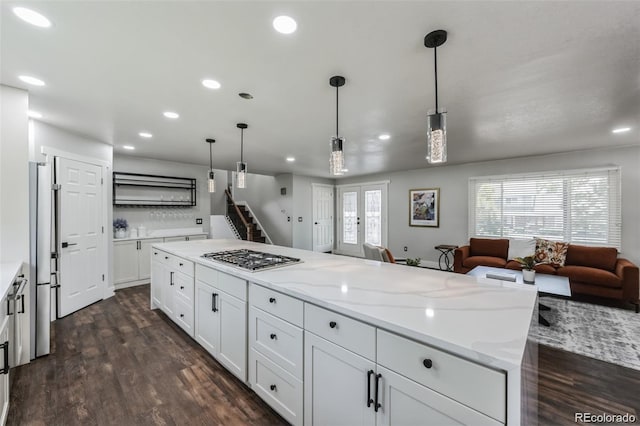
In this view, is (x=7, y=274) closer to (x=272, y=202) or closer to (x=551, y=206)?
(x=272, y=202)

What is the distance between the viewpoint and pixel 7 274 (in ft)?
6.22

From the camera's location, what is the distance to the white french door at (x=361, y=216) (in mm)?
7186

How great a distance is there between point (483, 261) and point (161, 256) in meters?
5.13

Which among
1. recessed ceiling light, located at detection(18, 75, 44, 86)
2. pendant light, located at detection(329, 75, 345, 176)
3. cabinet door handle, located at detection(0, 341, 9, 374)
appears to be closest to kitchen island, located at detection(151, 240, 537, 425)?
pendant light, located at detection(329, 75, 345, 176)

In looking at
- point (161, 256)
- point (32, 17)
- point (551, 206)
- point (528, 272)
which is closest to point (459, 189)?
point (551, 206)

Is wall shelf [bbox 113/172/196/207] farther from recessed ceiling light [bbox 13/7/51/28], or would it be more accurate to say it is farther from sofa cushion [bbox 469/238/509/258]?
sofa cushion [bbox 469/238/509/258]

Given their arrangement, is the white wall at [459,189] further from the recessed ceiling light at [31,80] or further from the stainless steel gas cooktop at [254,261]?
the recessed ceiling light at [31,80]

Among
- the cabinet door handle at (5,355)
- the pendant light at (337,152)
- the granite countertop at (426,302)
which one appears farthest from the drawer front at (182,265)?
the pendant light at (337,152)

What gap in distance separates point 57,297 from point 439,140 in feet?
15.0

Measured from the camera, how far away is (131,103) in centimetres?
257

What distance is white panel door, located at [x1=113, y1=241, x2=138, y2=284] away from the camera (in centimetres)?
450

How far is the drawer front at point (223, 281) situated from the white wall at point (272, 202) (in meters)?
4.69

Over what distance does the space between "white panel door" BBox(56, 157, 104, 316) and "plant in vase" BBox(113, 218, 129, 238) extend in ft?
2.59

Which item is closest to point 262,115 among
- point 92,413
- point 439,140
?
point 439,140
